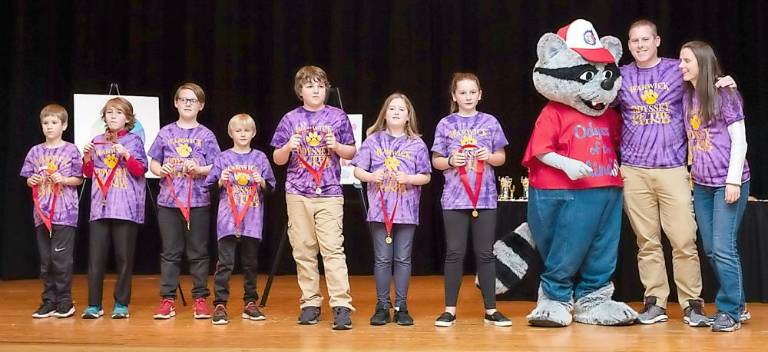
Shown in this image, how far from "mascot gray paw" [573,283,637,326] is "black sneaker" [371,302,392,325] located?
3.00ft

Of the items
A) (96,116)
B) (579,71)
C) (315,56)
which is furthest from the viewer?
(315,56)

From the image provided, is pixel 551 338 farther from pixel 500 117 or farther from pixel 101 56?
pixel 101 56

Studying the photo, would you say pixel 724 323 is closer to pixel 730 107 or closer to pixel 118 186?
pixel 730 107

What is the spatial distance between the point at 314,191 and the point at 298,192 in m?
0.08

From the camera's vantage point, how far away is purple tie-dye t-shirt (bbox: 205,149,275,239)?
424 cm

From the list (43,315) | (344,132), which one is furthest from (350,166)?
(43,315)

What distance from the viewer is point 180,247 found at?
173 inches

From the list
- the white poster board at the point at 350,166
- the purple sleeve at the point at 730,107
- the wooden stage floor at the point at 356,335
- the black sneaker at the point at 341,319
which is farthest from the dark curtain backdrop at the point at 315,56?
the purple sleeve at the point at 730,107

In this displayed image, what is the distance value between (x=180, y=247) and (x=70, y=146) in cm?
81

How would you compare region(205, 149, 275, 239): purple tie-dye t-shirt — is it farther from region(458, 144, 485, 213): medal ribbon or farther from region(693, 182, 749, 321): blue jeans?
region(693, 182, 749, 321): blue jeans

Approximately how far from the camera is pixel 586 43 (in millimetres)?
3955

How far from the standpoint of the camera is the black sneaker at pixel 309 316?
4113 millimetres

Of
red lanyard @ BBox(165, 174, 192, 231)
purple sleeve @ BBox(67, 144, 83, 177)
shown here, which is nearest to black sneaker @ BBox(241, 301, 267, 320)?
red lanyard @ BBox(165, 174, 192, 231)

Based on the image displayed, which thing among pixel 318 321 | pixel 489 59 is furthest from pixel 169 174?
pixel 489 59
